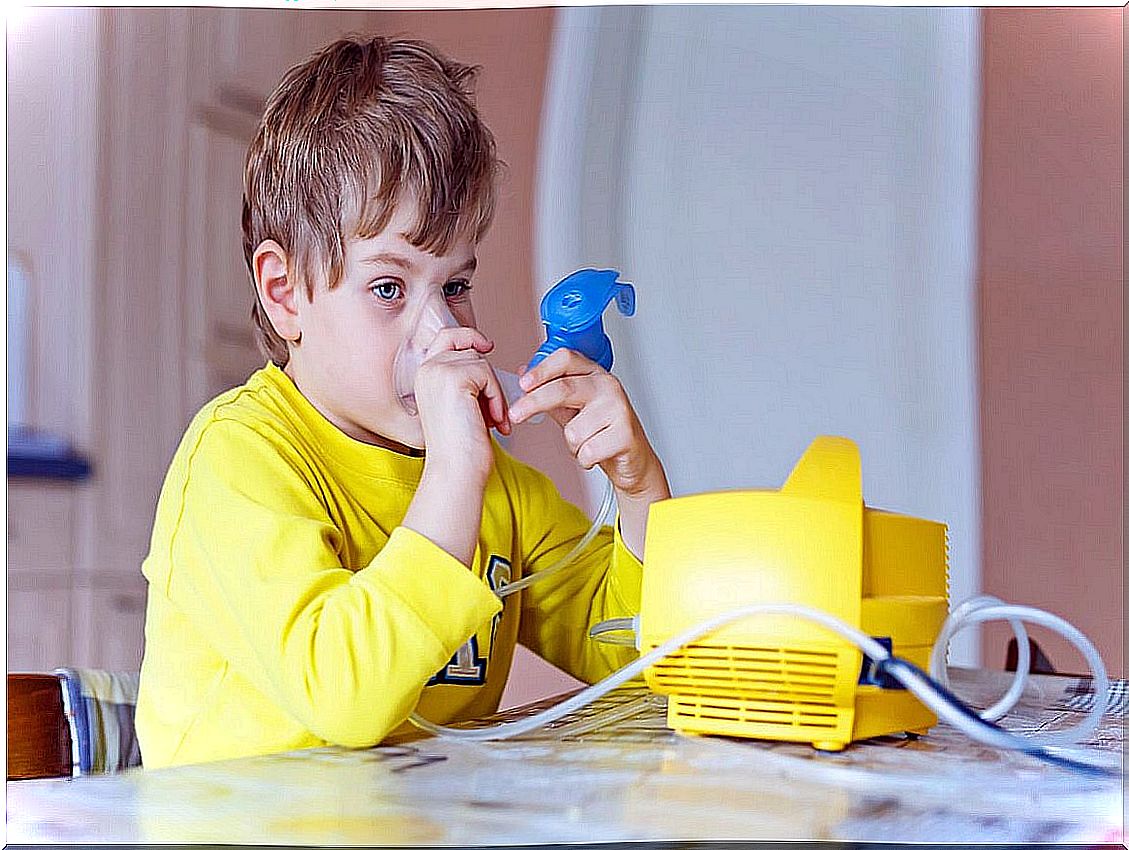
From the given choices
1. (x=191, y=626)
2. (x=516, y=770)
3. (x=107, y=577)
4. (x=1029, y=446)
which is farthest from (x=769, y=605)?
(x=1029, y=446)

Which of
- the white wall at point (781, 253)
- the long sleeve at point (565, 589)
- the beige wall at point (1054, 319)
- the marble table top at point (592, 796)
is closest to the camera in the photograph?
the marble table top at point (592, 796)

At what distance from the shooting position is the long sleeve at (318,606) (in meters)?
0.68

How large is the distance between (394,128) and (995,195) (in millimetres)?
680

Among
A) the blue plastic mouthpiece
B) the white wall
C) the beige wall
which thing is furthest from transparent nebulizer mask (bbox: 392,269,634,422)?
the beige wall

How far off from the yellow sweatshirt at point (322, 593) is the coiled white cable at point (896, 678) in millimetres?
67

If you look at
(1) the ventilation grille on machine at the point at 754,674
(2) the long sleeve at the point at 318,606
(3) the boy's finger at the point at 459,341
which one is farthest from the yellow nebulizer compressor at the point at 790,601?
(3) the boy's finger at the point at 459,341

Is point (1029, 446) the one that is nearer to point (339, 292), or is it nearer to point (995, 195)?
point (995, 195)

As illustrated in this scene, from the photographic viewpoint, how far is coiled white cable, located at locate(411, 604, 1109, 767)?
605 mm

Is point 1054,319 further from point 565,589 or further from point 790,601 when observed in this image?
point 790,601

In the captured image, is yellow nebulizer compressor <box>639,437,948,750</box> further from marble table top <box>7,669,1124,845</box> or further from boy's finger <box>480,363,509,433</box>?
boy's finger <box>480,363,509,433</box>

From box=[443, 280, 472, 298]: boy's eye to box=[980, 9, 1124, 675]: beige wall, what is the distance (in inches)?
22.7

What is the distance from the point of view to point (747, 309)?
132cm

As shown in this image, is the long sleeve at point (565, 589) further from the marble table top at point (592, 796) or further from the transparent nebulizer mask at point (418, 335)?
the marble table top at point (592, 796)

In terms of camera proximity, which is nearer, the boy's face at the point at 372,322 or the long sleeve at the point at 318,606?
the long sleeve at the point at 318,606
